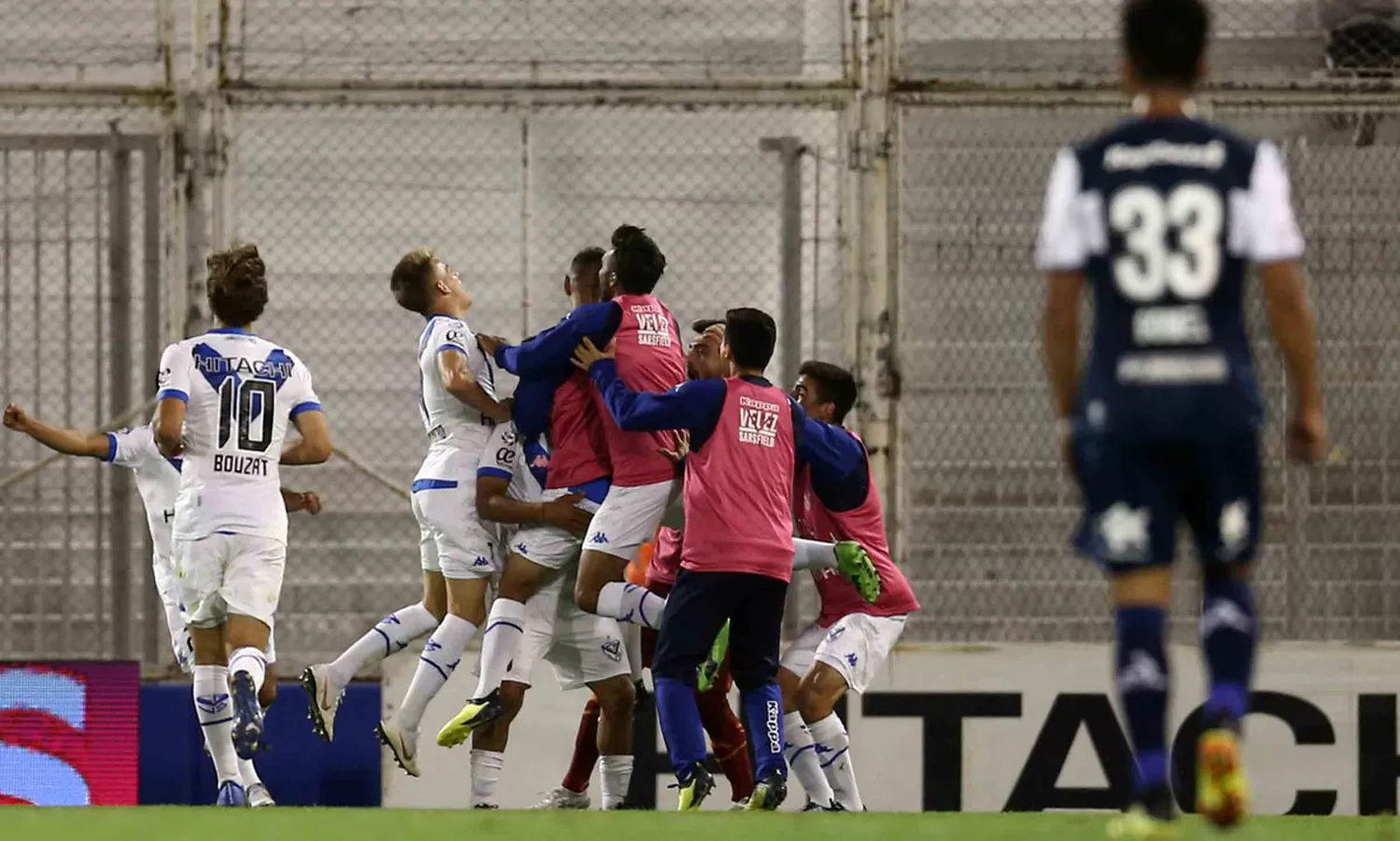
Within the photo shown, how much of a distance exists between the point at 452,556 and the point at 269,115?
2928 mm

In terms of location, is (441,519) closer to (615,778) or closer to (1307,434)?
(615,778)

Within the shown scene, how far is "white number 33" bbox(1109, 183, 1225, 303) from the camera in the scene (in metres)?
4.66

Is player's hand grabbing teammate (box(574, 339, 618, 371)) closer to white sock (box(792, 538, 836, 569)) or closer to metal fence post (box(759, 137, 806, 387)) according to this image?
white sock (box(792, 538, 836, 569))

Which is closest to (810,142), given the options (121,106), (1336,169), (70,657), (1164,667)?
(1336,169)

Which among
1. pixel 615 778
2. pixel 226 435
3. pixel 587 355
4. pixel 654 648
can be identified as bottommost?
pixel 615 778

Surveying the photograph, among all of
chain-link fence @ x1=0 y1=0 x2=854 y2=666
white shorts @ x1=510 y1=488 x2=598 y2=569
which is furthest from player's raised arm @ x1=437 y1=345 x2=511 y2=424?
chain-link fence @ x1=0 y1=0 x2=854 y2=666

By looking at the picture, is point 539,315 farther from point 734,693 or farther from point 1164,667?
point 1164,667

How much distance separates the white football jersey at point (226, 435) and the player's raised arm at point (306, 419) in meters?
0.08

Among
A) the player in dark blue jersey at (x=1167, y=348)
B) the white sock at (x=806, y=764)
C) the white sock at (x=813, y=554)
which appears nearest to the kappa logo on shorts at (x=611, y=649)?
the white sock at (x=806, y=764)

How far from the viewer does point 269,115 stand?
413 inches

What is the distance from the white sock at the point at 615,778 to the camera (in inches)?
344

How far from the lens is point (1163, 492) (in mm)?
4699

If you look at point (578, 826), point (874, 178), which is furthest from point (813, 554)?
point (578, 826)

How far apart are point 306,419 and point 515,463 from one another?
36.7 inches
